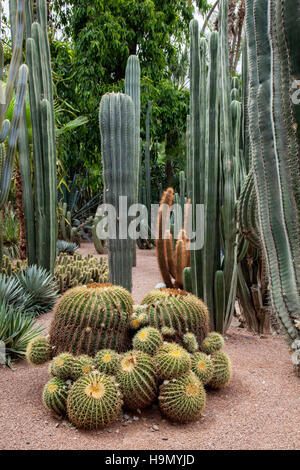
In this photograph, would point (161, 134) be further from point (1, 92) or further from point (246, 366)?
point (246, 366)

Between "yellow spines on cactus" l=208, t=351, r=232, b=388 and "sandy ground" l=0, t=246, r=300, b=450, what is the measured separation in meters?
0.09

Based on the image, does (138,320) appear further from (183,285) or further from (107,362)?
(183,285)

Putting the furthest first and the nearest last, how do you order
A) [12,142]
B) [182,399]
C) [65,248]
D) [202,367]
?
1. [65,248]
2. [12,142]
3. [202,367]
4. [182,399]

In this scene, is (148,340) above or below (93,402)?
above

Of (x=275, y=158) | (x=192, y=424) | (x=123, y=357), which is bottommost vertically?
(x=192, y=424)

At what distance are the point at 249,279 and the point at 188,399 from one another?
2.26 m

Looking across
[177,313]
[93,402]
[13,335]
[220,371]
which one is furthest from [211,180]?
[93,402]

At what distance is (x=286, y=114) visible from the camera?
83.3 inches

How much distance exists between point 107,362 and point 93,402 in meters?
0.28

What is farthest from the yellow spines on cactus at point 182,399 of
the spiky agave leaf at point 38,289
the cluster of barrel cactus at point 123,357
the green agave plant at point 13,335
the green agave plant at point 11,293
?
the spiky agave leaf at point 38,289

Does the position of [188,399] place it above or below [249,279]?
below

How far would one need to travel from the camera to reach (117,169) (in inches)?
190
